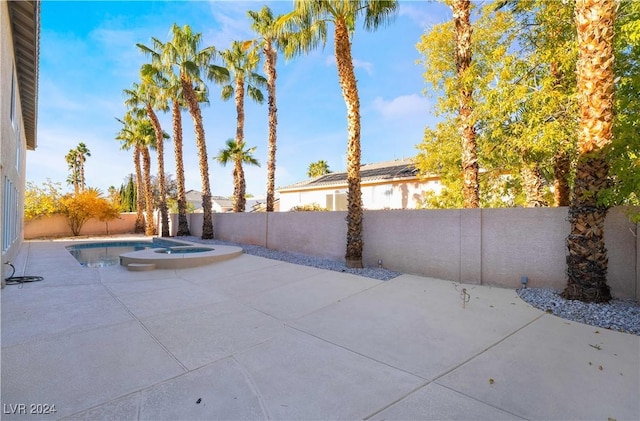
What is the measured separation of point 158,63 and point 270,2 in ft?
23.9

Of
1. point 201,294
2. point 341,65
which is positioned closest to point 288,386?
point 201,294

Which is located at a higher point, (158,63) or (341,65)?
(158,63)

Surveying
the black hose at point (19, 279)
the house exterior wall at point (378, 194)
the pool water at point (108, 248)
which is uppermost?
the house exterior wall at point (378, 194)

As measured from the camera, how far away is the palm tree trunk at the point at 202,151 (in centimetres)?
1753

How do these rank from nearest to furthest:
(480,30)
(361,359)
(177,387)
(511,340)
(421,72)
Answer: (177,387)
(361,359)
(511,340)
(480,30)
(421,72)

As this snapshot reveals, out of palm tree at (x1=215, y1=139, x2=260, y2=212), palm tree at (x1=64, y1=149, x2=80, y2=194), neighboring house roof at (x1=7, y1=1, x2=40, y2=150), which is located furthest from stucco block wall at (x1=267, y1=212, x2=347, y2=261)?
palm tree at (x1=64, y1=149, x2=80, y2=194)

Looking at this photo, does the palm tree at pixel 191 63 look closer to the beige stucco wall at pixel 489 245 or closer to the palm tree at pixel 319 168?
the beige stucco wall at pixel 489 245

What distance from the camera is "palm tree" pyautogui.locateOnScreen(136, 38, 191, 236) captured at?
17438 mm

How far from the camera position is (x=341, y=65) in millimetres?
9242

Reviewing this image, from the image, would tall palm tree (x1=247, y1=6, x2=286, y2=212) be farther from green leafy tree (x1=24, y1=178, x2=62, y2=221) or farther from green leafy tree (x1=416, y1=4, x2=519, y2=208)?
green leafy tree (x1=24, y1=178, x2=62, y2=221)

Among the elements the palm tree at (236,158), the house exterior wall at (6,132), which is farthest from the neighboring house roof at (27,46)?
the palm tree at (236,158)

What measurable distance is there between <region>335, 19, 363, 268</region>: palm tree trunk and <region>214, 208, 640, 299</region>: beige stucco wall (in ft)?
1.45

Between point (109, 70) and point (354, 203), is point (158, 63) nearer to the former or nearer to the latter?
point (109, 70)

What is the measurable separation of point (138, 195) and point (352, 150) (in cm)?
2190
